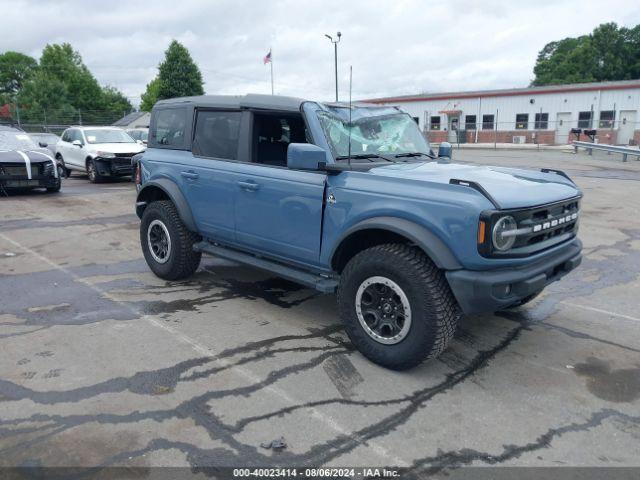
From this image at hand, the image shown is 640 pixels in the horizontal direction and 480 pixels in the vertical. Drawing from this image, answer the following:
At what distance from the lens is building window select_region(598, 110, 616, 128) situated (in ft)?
125

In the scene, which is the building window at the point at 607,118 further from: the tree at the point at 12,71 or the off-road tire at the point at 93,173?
the tree at the point at 12,71

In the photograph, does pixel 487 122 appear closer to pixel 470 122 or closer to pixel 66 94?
pixel 470 122

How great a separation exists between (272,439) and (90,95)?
3428 inches

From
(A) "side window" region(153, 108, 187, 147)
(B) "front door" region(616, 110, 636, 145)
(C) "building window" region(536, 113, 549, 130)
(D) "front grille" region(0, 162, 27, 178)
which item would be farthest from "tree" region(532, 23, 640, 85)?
(A) "side window" region(153, 108, 187, 147)

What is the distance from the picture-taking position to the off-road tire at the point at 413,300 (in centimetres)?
341

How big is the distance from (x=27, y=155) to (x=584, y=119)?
3860 centimetres

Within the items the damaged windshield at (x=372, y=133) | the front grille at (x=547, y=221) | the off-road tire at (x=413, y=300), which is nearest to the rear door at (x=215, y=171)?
the damaged windshield at (x=372, y=133)

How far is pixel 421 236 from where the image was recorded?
11.2ft

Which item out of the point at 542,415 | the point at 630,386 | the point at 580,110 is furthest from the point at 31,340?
the point at 580,110

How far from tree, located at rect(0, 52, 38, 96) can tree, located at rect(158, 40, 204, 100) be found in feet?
146

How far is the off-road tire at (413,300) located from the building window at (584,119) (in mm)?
41275

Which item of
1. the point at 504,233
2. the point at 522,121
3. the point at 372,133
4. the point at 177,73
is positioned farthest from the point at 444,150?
the point at 177,73

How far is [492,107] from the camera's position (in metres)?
43.5

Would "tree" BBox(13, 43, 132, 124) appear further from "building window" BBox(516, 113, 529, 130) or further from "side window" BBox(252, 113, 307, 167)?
"side window" BBox(252, 113, 307, 167)
